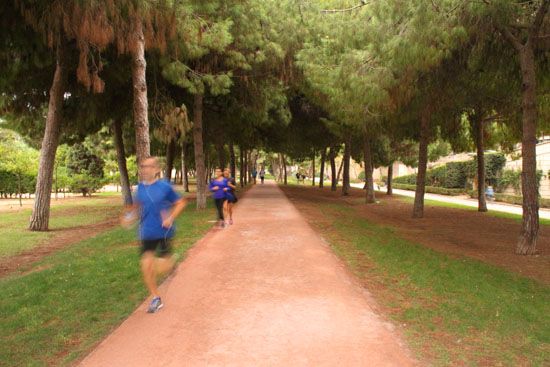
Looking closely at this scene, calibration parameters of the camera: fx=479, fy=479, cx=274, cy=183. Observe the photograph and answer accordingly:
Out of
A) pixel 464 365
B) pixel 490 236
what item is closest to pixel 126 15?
pixel 464 365

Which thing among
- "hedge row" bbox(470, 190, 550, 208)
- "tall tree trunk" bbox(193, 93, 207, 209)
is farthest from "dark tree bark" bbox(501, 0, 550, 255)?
"hedge row" bbox(470, 190, 550, 208)

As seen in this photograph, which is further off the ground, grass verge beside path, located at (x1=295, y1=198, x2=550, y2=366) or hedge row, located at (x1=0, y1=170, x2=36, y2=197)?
hedge row, located at (x1=0, y1=170, x2=36, y2=197)

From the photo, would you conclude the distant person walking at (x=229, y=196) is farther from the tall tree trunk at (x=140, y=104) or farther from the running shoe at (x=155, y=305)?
the running shoe at (x=155, y=305)

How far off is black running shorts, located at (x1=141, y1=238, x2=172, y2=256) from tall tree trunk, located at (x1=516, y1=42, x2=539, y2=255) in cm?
741

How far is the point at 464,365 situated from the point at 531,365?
643 millimetres

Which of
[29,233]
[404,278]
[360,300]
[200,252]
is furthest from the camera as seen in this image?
[29,233]

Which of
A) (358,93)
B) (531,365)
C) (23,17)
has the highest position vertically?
(23,17)

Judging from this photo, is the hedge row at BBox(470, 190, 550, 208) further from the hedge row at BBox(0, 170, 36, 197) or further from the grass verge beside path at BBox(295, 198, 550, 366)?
the hedge row at BBox(0, 170, 36, 197)

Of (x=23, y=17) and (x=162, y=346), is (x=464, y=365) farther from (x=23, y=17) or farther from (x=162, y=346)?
(x=23, y=17)

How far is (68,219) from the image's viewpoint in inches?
691

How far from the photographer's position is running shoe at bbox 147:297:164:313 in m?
5.52

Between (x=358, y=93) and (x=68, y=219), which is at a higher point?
(x=358, y=93)

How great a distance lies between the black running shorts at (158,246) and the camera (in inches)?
212

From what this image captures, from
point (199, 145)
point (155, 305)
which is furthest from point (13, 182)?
point (155, 305)
